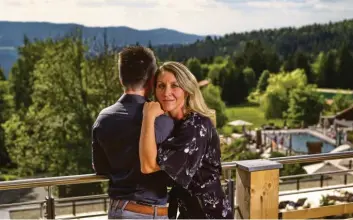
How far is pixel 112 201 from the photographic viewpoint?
2.14m

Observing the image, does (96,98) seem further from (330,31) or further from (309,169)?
(330,31)

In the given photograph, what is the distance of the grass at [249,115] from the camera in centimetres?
5923

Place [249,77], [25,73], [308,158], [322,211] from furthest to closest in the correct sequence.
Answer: [249,77], [25,73], [322,211], [308,158]

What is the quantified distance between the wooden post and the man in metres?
1.01

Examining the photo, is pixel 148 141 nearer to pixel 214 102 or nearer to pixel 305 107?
pixel 214 102

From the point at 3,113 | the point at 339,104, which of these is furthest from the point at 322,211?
the point at 339,104

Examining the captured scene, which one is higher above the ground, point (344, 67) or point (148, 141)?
point (148, 141)

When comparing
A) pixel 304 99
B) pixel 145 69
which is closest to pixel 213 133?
pixel 145 69

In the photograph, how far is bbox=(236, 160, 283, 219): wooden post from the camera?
2994 mm

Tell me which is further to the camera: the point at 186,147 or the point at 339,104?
the point at 339,104

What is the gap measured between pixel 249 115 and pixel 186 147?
6541 centimetres

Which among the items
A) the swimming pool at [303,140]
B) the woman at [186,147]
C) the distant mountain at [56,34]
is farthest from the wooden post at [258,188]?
the swimming pool at [303,140]

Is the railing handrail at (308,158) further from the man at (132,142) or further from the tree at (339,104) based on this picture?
the tree at (339,104)

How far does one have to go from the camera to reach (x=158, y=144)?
2.00 meters
